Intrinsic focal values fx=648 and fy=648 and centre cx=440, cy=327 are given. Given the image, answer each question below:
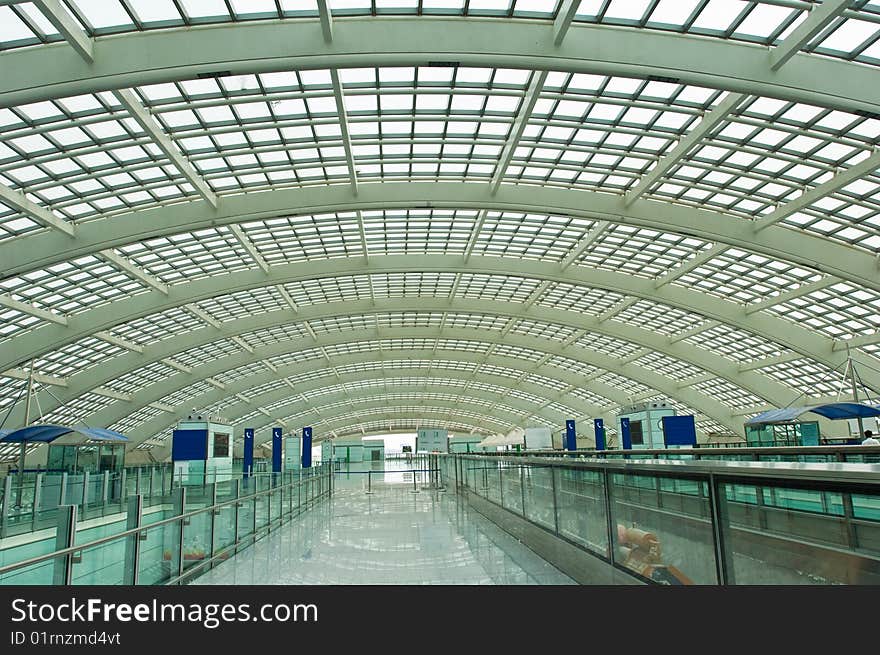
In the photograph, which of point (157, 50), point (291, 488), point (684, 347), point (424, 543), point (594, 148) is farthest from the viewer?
point (684, 347)

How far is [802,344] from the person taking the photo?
36.0 m

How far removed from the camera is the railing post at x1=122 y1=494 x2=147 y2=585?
6.69 metres

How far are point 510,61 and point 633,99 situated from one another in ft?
17.3

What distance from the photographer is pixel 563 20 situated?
1504 centimetres

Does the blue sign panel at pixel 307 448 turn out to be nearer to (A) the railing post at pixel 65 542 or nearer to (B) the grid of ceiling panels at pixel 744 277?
(B) the grid of ceiling panels at pixel 744 277

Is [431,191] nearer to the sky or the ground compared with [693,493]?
nearer to the sky

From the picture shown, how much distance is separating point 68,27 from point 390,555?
13326 millimetres

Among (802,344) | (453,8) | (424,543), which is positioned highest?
(453,8)

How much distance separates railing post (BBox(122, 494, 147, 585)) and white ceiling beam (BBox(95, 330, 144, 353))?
32.5 metres

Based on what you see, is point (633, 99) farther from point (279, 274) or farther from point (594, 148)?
A: point (279, 274)

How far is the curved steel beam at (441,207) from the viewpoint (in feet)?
79.3

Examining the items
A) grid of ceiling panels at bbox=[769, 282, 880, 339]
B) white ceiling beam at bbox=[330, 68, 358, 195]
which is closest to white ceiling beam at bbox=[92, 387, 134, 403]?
white ceiling beam at bbox=[330, 68, 358, 195]
